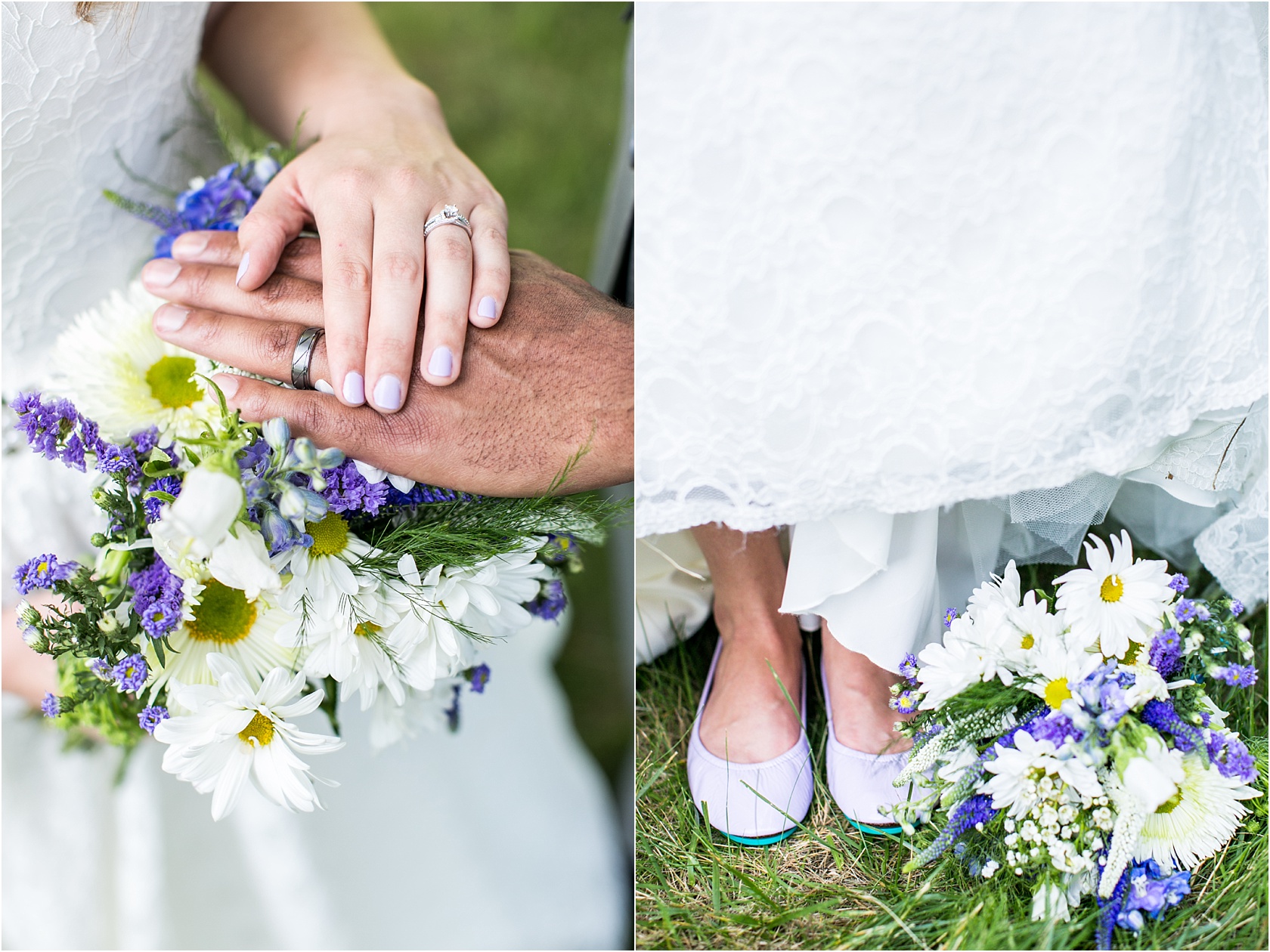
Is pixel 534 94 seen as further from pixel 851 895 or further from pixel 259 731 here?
pixel 851 895

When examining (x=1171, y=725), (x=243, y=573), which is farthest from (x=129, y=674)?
(x=1171, y=725)

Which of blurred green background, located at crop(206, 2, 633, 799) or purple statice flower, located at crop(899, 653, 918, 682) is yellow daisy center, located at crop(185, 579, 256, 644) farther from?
blurred green background, located at crop(206, 2, 633, 799)

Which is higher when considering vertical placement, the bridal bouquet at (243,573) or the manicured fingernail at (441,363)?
the manicured fingernail at (441,363)

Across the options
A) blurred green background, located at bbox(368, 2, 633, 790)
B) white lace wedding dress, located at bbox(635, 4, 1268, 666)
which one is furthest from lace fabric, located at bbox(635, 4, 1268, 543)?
blurred green background, located at bbox(368, 2, 633, 790)

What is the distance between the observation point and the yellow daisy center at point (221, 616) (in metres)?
0.77

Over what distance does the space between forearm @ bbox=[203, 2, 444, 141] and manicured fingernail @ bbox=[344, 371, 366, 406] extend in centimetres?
43

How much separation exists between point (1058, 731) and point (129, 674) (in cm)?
81

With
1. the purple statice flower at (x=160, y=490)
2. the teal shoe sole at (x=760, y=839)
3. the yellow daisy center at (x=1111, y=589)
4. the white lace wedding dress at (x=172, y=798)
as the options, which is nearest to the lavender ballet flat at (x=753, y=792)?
the teal shoe sole at (x=760, y=839)

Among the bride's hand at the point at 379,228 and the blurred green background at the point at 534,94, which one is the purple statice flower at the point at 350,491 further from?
the blurred green background at the point at 534,94

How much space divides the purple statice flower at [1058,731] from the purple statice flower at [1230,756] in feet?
0.43

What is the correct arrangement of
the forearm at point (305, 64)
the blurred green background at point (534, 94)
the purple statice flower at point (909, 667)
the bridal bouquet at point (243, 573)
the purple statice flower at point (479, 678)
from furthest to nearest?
the blurred green background at point (534, 94), the forearm at point (305, 64), the purple statice flower at point (479, 678), the purple statice flower at point (909, 667), the bridal bouquet at point (243, 573)

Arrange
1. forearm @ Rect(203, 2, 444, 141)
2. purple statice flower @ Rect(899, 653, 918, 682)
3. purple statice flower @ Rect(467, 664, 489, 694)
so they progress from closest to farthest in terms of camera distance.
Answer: purple statice flower @ Rect(899, 653, 918, 682) → purple statice flower @ Rect(467, 664, 489, 694) → forearm @ Rect(203, 2, 444, 141)

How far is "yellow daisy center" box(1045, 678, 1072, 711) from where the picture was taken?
28.6 inches

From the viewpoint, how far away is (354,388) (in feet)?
2.48
